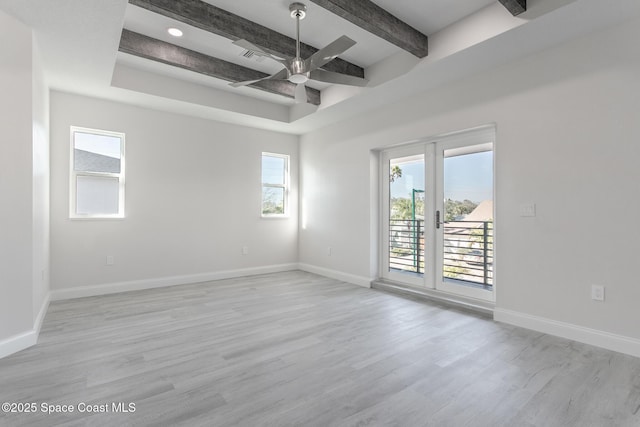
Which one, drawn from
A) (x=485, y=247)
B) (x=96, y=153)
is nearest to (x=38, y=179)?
(x=96, y=153)

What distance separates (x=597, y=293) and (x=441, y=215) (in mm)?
1754

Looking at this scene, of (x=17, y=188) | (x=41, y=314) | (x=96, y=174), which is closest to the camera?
(x=17, y=188)

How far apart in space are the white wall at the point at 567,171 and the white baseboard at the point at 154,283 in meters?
3.83

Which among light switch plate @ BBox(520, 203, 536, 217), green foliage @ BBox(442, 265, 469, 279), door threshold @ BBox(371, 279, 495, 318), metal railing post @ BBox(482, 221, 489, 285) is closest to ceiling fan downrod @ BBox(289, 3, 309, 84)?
light switch plate @ BBox(520, 203, 536, 217)

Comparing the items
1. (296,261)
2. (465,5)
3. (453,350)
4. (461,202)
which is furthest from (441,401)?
(296,261)

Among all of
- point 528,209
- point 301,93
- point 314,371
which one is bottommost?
point 314,371

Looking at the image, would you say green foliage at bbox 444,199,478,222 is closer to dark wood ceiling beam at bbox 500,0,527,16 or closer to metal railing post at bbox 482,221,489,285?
metal railing post at bbox 482,221,489,285

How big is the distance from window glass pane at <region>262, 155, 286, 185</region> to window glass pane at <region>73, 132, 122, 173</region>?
2.38 m

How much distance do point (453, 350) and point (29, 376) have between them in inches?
124

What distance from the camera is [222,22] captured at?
3002 mm

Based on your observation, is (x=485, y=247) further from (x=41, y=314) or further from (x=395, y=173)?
(x=41, y=314)

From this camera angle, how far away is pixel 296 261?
650cm

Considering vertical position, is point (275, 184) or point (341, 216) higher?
point (275, 184)

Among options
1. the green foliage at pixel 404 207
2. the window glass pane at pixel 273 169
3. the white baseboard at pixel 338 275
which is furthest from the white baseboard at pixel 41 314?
the green foliage at pixel 404 207
